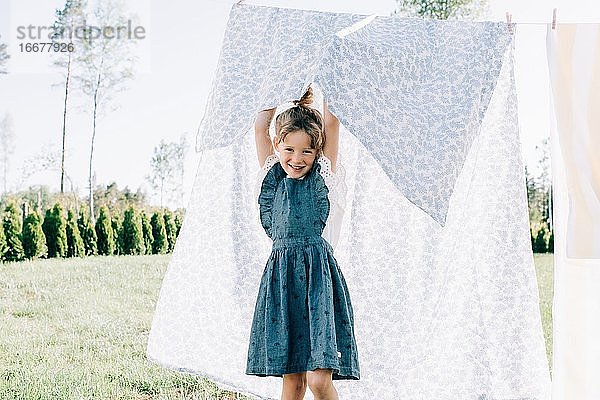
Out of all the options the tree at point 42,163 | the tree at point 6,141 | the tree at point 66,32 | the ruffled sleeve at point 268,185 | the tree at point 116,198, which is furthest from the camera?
the tree at point 116,198

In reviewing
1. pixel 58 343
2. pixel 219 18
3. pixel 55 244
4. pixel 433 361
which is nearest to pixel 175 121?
pixel 219 18

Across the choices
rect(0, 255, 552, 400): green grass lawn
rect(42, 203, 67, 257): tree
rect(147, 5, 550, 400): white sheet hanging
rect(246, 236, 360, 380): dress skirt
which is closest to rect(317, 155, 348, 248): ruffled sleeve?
rect(246, 236, 360, 380): dress skirt

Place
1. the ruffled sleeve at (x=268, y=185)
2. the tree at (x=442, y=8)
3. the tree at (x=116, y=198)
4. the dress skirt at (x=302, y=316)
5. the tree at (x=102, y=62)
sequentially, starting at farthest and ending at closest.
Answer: the tree at (x=442, y=8) < the tree at (x=116, y=198) < the tree at (x=102, y=62) < the ruffled sleeve at (x=268, y=185) < the dress skirt at (x=302, y=316)

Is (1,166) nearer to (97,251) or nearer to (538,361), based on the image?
(97,251)

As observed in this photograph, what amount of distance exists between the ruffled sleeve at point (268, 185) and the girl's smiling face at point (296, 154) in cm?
9

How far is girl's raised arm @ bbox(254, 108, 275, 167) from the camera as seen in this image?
310cm

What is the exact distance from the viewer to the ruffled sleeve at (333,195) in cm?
302

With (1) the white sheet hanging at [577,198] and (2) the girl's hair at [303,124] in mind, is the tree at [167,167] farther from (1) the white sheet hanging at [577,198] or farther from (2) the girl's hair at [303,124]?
(1) the white sheet hanging at [577,198]

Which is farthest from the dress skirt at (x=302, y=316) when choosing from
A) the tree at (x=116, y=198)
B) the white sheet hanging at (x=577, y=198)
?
the tree at (x=116, y=198)

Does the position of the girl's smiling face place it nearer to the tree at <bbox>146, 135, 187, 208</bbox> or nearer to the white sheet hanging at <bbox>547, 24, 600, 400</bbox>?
the white sheet hanging at <bbox>547, 24, 600, 400</bbox>

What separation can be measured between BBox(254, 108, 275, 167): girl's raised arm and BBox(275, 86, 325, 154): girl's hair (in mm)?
112

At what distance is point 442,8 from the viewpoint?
895cm

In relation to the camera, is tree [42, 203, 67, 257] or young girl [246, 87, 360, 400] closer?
young girl [246, 87, 360, 400]

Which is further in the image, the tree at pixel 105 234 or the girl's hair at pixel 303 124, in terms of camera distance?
the tree at pixel 105 234
